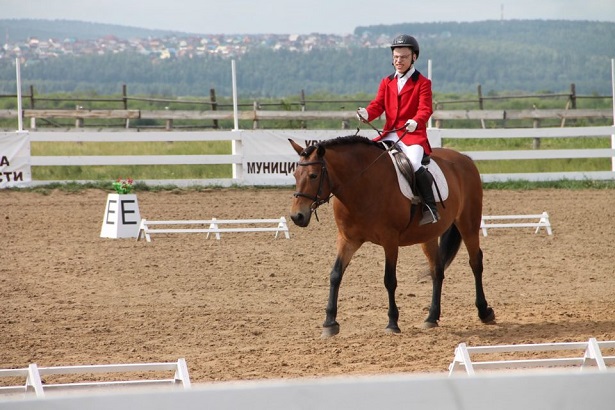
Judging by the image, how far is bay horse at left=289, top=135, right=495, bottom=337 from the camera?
7.49m

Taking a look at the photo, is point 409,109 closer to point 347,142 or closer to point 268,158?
point 347,142

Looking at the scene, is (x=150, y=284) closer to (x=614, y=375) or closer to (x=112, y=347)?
(x=112, y=347)

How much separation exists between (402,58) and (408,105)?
38 cm

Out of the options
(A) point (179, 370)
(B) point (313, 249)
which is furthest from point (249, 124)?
(A) point (179, 370)

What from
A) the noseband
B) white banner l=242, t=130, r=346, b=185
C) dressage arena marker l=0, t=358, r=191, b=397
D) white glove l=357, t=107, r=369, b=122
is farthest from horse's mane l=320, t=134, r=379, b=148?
white banner l=242, t=130, r=346, b=185

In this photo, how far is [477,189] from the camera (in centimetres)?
891

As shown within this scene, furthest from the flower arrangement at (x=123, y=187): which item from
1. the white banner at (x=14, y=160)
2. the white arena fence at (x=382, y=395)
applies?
the white arena fence at (x=382, y=395)

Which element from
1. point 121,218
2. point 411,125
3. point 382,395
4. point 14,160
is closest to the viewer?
point 382,395

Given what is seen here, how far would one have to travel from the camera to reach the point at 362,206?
7785mm

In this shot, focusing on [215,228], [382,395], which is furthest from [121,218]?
[382,395]

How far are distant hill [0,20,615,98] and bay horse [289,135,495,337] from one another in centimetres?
8718

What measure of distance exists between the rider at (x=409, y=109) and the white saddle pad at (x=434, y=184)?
0.09 metres

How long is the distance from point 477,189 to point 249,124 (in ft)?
98.1

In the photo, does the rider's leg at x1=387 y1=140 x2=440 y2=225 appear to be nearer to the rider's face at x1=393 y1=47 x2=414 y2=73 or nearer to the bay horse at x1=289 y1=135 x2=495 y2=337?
the bay horse at x1=289 y1=135 x2=495 y2=337
